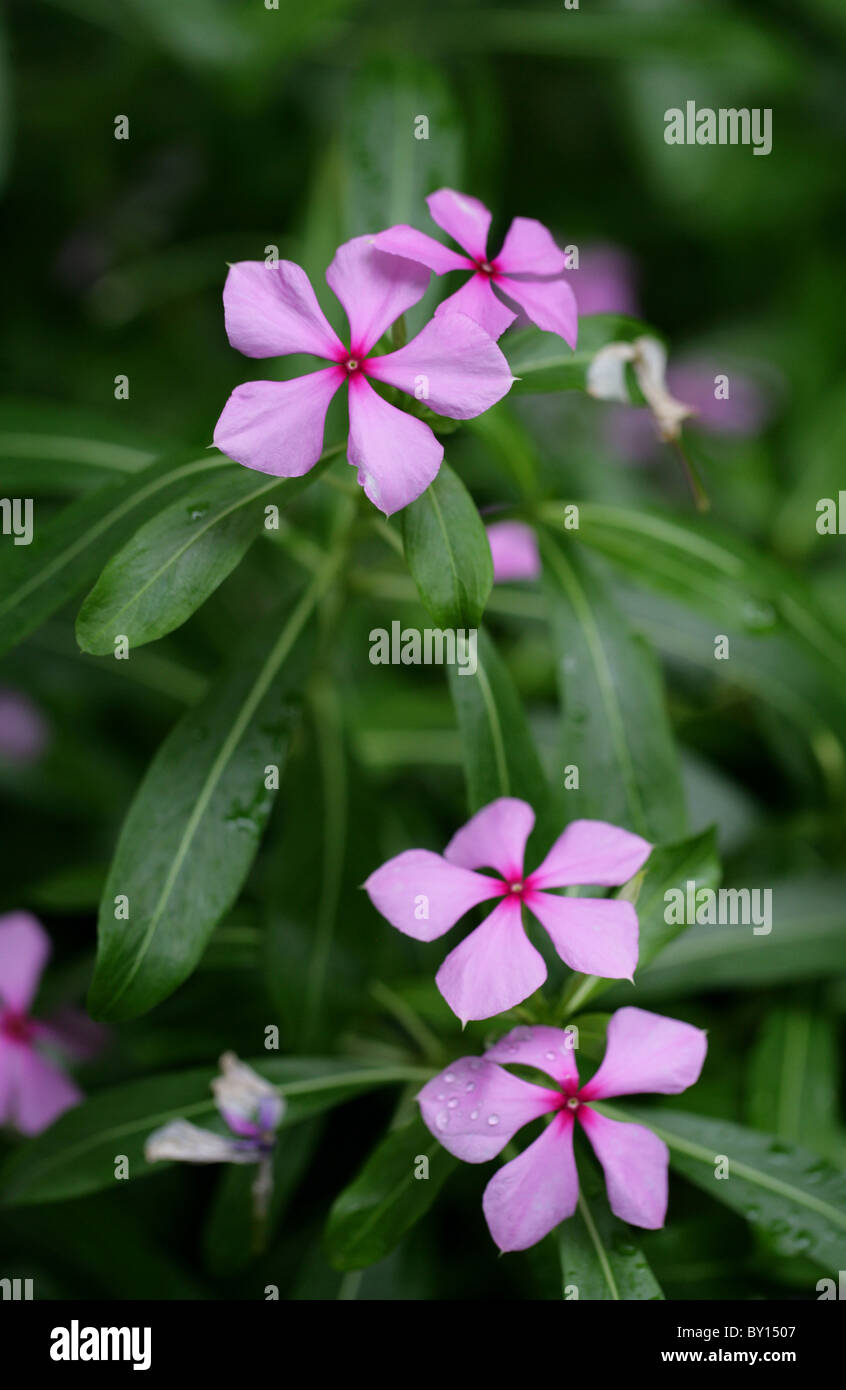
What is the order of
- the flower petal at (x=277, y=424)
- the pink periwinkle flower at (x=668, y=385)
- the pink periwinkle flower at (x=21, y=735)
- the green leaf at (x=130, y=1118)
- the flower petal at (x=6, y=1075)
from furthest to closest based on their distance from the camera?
the pink periwinkle flower at (x=668, y=385) → the pink periwinkle flower at (x=21, y=735) → the flower petal at (x=6, y=1075) → the green leaf at (x=130, y=1118) → the flower petal at (x=277, y=424)

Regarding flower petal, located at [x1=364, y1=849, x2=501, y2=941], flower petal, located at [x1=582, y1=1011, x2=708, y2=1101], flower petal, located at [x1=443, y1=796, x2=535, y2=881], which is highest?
flower petal, located at [x1=443, y1=796, x2=535, y2=881]

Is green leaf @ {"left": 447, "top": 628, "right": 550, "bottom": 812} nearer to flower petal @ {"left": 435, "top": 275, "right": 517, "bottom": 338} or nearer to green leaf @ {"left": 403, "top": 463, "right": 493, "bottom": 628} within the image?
green leaf @ {"left": 403, "top": 463, "right": 493, "bottom": 628}

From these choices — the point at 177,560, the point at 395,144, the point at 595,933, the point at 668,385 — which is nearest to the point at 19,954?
the point at 177,560


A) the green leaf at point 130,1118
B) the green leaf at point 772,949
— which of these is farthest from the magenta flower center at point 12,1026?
the green leaf at point 772,949

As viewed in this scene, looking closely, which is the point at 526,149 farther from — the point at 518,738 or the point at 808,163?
the point at 518,738

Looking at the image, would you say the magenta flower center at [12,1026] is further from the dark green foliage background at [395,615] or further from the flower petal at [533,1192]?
the flower petal at [533,1192]

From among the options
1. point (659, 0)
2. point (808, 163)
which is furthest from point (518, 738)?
point (808, 163)

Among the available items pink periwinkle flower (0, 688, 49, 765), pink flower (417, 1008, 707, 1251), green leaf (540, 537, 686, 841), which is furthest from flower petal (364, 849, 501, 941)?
pink periwinkle flower (0, 688, 49, 765)
